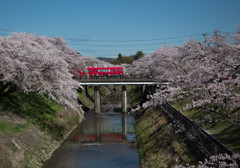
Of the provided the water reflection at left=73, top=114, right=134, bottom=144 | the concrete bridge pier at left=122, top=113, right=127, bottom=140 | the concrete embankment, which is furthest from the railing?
the concrete bridge pier at left=122, top=113, right=127, bottom=140

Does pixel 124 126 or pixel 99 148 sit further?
pixel 124 126

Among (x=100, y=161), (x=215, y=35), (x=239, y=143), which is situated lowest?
(x=100, y=161)

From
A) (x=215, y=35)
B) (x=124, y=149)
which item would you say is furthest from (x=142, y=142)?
(x=215, y=35)

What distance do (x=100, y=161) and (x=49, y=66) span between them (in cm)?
899

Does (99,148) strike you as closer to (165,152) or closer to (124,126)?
(165,152)

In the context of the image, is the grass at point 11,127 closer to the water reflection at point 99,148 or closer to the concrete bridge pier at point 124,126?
the water reflection at point 99,148

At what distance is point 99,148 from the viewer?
75.9 feet

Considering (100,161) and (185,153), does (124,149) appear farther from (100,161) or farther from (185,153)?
(185,153)

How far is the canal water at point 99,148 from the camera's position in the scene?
1878 centimetres

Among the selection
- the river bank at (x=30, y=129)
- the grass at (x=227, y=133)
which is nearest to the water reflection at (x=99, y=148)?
the river bank at (x=30, y=129)

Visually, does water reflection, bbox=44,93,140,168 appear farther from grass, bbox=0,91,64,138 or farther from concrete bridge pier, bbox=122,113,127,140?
grass, bbox=0,91,64,138

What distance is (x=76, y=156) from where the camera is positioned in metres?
20.5

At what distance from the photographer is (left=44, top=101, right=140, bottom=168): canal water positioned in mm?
18781


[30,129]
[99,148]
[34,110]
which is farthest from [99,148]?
[34,110]
